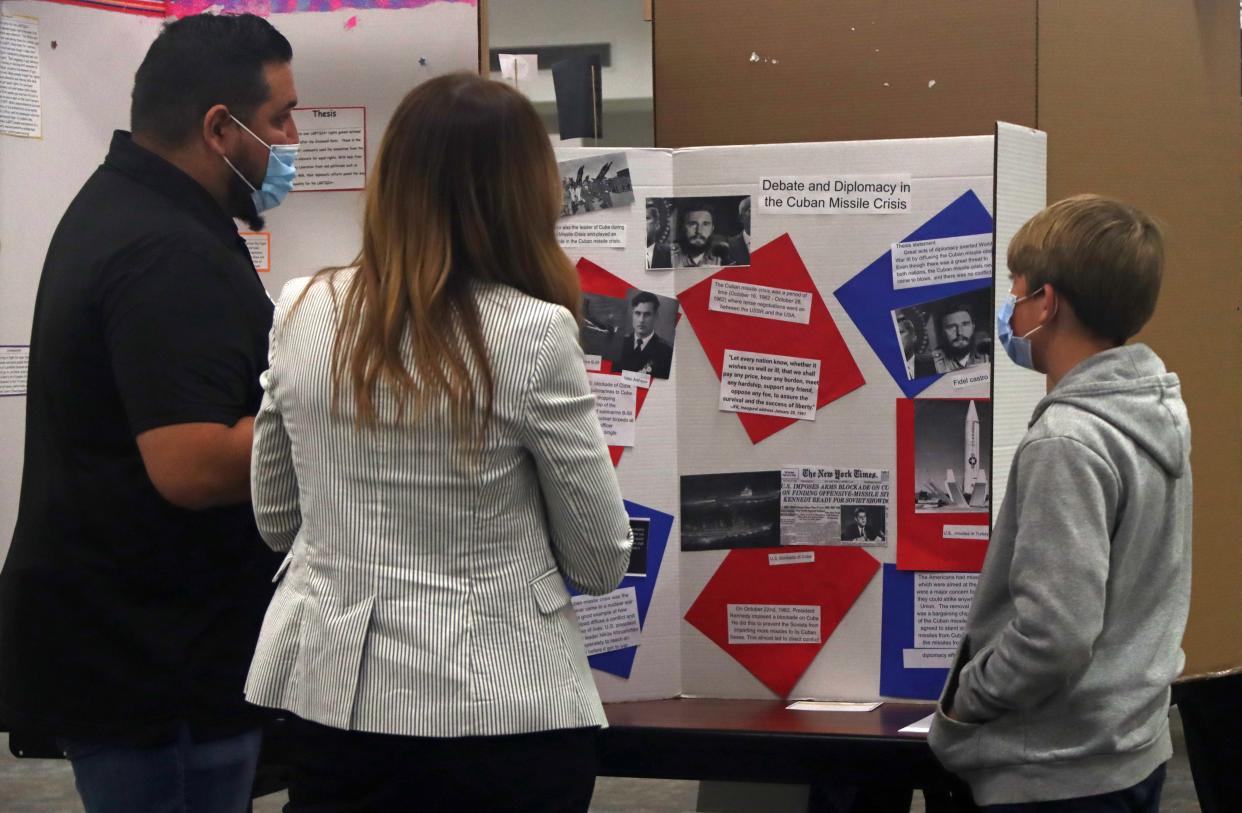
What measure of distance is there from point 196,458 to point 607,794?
2864mm

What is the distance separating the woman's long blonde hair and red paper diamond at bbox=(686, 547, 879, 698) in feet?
2.59

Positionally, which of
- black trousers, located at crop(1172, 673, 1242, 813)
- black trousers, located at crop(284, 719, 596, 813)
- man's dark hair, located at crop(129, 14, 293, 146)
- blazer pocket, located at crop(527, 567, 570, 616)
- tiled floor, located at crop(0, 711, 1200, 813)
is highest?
man's dark hair, located at crop(129, 14, 293, 146)

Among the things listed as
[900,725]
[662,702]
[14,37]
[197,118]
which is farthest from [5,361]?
[900,725]

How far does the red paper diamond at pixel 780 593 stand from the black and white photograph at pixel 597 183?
1.77 feet

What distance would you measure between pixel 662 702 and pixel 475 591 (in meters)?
0.83

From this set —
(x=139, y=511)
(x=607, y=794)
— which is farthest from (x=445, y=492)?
(x=607, y=794)

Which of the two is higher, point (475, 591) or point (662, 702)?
point (475, 591)

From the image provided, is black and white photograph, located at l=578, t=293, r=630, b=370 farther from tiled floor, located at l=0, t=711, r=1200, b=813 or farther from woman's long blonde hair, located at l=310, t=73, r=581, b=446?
tiled floor, located at l=0, t=711, r=1200, b=813

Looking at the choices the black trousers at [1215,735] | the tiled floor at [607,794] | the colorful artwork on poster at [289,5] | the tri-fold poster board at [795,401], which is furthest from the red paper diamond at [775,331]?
the tiled floor at [607,794]

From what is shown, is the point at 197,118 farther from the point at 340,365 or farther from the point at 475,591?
the point at 475,591

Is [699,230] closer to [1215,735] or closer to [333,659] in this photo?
[333,659]

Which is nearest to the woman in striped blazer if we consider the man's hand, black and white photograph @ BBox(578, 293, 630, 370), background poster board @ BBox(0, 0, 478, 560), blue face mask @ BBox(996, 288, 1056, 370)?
the man's hand

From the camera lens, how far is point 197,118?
4.91 feet

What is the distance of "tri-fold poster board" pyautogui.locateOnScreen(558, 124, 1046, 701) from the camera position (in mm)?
1754
